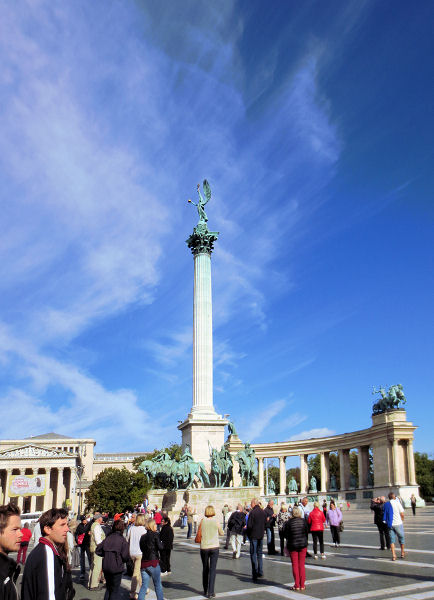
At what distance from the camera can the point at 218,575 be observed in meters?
14.7

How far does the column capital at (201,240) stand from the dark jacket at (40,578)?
4402 cm

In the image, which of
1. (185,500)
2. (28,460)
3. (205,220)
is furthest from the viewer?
(28,460)

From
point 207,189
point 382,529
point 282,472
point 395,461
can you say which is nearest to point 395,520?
point 382,529

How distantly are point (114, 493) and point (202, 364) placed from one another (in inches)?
1723

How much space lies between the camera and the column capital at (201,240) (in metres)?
48.7

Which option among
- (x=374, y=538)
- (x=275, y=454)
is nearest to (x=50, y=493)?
(x=275, y=454)

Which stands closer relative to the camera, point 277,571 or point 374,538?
point 277,571

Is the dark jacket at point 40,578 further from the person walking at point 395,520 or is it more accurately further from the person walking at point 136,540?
the person walking at point 395,520

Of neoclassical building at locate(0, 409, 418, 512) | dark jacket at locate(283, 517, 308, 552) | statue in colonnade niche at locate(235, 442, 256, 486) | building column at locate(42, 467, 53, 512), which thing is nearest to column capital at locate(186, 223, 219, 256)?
statue in colonnade niche at locate(235, 442, 256, 486)

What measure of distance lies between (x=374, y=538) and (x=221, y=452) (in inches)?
668

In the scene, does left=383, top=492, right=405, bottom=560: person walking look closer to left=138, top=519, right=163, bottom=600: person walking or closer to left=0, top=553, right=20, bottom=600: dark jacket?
left=138, top=519, right=163, bottom=600: person walking

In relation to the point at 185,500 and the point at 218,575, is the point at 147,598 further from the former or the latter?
the point at 185,500

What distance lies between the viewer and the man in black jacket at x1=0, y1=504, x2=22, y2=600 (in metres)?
4.18

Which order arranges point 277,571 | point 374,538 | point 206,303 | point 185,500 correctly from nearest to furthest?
point 277,571
point 374,538
point 185,500
point 206,303
